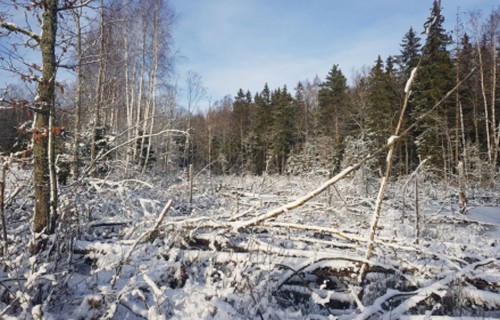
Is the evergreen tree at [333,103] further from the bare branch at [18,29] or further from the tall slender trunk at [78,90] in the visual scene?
the bare branch at [18,29]

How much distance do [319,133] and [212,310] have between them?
33.3 m

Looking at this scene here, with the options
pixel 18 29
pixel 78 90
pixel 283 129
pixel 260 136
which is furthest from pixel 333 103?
pixel 18 29

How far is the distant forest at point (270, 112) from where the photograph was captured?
457cm

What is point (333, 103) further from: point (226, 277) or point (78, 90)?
point (226, 277)

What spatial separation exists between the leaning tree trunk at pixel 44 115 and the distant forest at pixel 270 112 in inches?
4.8

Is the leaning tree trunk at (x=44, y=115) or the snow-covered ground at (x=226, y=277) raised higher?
the leaning tree trunk at (x=44, y=115)

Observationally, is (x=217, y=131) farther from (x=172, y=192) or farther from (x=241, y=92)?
(x=172, y=192)

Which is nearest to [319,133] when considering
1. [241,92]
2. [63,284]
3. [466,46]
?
[466,46]

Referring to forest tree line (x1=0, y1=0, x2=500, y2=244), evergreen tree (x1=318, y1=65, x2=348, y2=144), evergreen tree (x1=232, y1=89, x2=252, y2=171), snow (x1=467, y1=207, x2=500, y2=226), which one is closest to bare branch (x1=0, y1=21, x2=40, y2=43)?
forest tree line (x1=0, y1=0, x2=500, y2=244)

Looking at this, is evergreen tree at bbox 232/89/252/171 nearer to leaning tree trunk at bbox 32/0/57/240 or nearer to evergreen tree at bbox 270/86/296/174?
evergreen tree at bbox 270/86/296/174

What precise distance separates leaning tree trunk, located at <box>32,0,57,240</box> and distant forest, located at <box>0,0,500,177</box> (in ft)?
0.40

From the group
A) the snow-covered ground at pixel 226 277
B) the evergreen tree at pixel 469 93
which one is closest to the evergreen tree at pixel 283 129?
the evergreen tree at pixel 469 93

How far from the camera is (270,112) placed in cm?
3938

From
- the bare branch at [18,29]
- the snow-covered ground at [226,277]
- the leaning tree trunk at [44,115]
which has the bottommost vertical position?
the snow-covered ground at [226,277]
